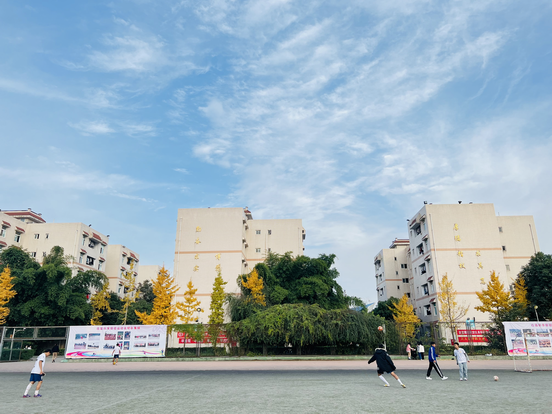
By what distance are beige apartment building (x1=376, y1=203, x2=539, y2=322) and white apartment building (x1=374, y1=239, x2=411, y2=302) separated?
468 inches

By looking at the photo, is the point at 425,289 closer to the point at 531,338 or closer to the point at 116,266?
the point at 531,338

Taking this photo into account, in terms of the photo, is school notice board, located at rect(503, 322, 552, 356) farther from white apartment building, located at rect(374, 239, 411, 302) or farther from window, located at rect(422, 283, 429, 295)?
white apartment building, located at rect(374, 239, 411, 302)

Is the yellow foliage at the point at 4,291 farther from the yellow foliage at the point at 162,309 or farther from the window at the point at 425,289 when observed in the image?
the window at the point at 425,289

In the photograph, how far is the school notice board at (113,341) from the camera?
25047 mm

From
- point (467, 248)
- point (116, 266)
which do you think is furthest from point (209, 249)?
point (467, 248)

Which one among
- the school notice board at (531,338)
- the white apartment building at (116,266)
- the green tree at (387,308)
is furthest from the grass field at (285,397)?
the white apartment building at (116,266)

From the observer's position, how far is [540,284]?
3509 cm

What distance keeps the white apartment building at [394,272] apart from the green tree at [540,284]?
25.8m

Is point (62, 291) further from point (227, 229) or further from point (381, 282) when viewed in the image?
point (381, 282)

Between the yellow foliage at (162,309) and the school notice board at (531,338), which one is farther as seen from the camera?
the yellow foliage at (162,309)

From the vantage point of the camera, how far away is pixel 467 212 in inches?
1864

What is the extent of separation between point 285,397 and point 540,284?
35.3 m

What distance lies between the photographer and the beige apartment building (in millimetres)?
44781

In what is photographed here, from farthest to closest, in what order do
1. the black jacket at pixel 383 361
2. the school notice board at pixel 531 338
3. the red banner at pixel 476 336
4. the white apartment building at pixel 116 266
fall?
the white apartment building at pixel 116 266 < the red banner at pixel 476 336 < the school notice board at pixel 531 338 < the black jacket at pixel 383 361
